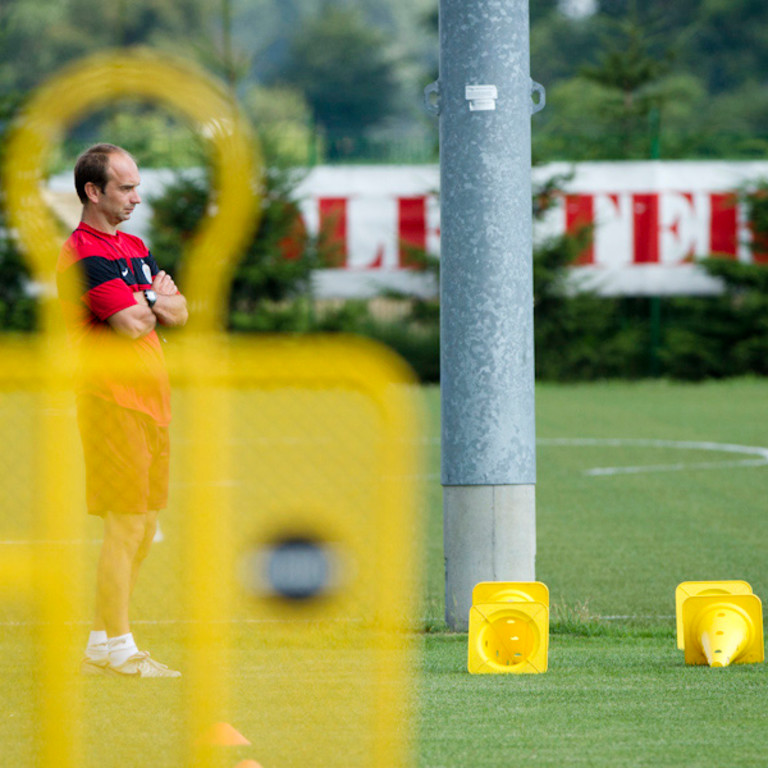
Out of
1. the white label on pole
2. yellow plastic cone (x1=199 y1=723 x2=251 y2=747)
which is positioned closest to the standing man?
yellow plastic cone (x1=199 y1=723 x2=251 y2=747)

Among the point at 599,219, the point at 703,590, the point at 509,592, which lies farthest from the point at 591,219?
the point at 509,592

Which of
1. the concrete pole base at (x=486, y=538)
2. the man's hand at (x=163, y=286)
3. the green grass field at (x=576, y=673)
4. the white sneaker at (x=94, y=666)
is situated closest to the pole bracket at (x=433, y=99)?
the concrete pole base at (x=486, y=538)

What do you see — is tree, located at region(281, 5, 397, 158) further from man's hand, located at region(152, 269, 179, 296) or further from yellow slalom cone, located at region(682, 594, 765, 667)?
man's hand, located at region(152, 269, 179, 296)

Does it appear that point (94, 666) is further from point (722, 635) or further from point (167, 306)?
point (722, 635)

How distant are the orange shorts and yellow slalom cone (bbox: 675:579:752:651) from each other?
7.12ft

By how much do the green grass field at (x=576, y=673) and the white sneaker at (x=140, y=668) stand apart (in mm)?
50

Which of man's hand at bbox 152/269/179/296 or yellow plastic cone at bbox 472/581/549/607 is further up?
man's hand at bbox 152/269/179/296

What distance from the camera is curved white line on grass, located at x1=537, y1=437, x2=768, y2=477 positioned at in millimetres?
12797

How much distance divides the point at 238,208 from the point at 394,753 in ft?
3.96

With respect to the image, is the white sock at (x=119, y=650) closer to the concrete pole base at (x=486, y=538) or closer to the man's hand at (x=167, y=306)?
the man's hand at (x=167, y=306)

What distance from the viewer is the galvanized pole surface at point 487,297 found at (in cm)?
610

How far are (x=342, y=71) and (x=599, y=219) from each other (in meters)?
48.5

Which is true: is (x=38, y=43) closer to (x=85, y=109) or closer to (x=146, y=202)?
(x=146, y=202)

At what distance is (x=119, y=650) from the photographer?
14.9 feet
